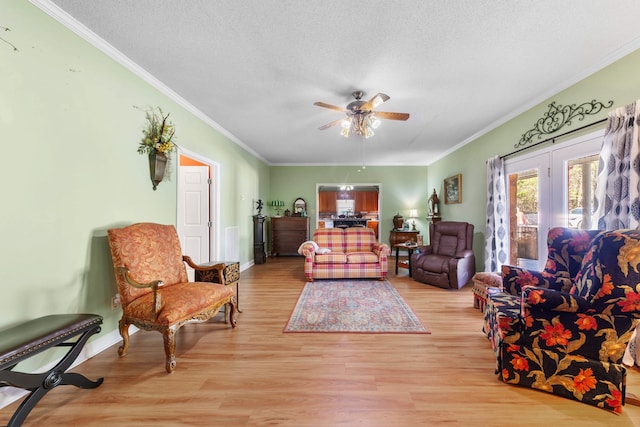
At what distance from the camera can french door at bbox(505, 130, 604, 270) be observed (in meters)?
2.60

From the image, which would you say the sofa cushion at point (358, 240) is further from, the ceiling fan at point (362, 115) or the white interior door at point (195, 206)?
the white interior door at point (195, 206)

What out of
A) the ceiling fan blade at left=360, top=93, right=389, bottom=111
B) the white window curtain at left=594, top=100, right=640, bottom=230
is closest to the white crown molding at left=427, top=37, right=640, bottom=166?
the white window curtain at left=594, top=100, right=640, bottom=230

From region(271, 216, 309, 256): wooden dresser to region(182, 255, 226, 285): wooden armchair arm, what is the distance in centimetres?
407

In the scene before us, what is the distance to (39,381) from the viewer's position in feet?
4.57

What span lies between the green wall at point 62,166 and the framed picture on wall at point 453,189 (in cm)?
538

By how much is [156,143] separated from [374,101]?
2.37 m

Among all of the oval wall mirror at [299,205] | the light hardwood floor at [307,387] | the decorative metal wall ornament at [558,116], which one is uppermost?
the decorative metal wall ornament at [558,116]

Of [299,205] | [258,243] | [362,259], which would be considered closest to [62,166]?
[362,259]

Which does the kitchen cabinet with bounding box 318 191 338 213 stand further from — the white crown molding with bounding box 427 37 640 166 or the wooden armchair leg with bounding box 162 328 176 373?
the wooden armchair leg with bounding box 162 328 176 373

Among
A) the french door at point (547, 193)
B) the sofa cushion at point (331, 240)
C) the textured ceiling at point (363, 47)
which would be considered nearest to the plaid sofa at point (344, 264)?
the sofa cushion at point (331, 240)

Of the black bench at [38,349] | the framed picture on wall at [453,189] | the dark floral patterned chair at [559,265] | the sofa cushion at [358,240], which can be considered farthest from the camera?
the framed picture on wall at [453,189]

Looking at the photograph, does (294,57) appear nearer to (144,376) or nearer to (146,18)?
(146,18)

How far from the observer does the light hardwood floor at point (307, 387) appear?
146 centimetres

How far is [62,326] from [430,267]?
4314mm
